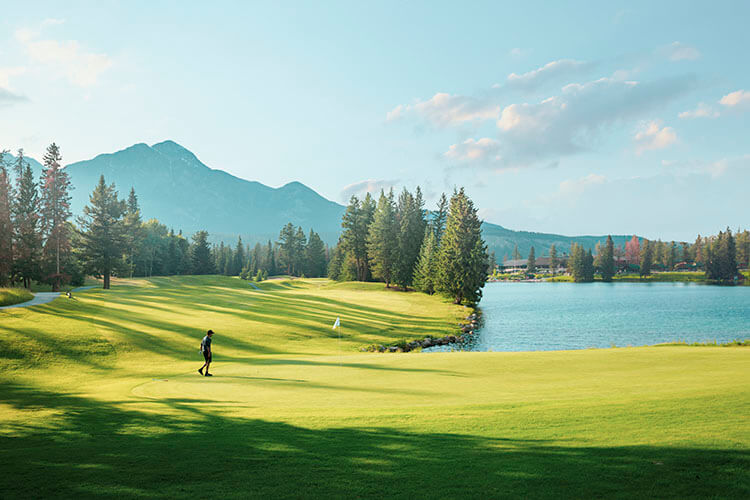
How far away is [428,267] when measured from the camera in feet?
231

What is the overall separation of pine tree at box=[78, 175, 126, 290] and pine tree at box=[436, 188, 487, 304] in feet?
157

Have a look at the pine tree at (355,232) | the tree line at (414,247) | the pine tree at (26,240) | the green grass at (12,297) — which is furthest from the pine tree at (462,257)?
the pine tree at (26,240)

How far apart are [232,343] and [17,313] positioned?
13.0m

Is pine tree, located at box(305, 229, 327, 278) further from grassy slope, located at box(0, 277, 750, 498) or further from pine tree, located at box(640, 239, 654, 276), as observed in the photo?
pine tree, located at box(640, 239, 654, 276)

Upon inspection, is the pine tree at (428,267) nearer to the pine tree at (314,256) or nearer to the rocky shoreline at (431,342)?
the rocky shoreline at (431,342)

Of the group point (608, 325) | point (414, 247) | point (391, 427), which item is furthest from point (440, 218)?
point (391, 427)

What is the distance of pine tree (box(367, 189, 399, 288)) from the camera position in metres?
82.1

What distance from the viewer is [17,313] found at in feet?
86.4

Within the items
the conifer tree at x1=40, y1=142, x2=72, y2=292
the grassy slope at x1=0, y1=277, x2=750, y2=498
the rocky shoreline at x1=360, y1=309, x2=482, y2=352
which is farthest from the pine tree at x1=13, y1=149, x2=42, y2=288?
the rocky shoreline at x1=360, y1=309, x2=482, y2=352

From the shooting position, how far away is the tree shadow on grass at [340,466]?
18.3ft

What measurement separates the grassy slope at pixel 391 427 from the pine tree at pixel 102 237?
4869 cm

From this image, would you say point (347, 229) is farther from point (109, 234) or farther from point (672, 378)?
point (672, 378)

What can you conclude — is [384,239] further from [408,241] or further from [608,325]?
[608,325]

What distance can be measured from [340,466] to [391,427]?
2.02 metres
